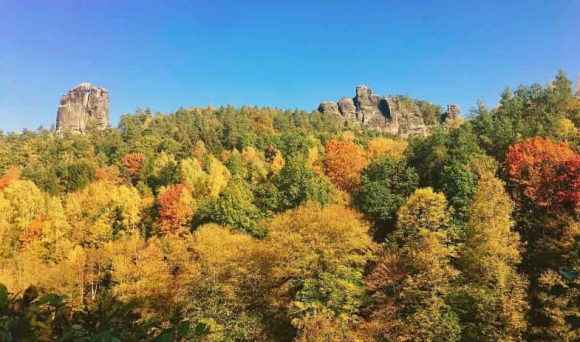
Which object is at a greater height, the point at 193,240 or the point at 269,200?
the point at 269,200

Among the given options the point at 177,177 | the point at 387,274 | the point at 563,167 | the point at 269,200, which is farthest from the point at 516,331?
the point at 177,177

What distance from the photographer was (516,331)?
81.8 ft

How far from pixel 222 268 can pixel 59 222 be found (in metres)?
24.4

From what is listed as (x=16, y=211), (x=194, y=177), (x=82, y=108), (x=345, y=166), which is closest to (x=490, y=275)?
(x=345, y=166)

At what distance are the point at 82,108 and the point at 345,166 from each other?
94664 millimetres

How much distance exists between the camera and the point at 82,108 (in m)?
112

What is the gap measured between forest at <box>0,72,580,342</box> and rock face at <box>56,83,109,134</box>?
2471 inches

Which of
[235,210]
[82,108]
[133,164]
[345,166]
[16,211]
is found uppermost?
[82,108]

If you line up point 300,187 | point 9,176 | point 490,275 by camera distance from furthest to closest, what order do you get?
point 9,176 < point 300,187 < point 490,275

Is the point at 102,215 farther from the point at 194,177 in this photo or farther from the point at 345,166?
the point at 345,166

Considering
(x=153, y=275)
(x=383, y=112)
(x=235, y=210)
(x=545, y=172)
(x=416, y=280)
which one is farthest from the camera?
(x=383, y=112)

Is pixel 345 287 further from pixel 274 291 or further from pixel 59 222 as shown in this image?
pixel 59 222

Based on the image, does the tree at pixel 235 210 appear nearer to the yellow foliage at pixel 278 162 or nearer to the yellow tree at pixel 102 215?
the yellow tree at pixel 102 215

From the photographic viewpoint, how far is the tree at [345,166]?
47500 mm
